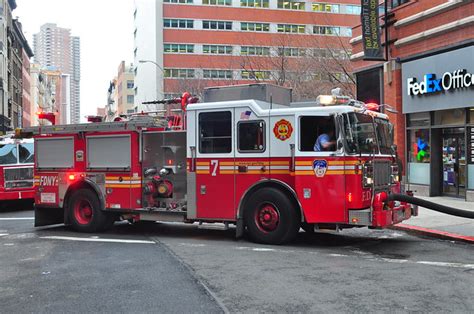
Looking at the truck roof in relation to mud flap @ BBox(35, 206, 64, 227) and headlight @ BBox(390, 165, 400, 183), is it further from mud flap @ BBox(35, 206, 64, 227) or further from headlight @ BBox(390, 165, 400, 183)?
mud flap @ BBox(35, 206, 64, 227)

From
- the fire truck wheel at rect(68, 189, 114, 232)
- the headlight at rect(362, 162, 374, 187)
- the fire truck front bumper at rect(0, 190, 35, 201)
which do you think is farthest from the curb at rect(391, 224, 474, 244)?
the fire truck front bumper at rect(0, 190, 35, 201)

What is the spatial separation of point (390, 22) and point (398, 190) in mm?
10748

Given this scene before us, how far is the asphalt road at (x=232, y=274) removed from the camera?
563 centimetres

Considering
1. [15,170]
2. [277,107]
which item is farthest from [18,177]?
[277,107]

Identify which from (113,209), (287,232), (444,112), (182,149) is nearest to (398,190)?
(287,232)

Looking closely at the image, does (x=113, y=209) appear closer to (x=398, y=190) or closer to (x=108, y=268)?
(x=108, y=268)

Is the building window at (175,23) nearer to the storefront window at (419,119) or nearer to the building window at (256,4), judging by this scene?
the building window at (256,4)

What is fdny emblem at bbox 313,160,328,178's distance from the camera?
851cm

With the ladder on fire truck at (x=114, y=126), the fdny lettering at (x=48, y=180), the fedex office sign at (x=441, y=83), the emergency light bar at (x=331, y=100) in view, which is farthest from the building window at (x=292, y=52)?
the emergency light bar at (x=331, y=100)

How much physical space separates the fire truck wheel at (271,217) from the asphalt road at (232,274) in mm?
235

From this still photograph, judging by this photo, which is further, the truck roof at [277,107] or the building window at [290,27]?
the building window at [290,27]

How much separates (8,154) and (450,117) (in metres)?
14.2

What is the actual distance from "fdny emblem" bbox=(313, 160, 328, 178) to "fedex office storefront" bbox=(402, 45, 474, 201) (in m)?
8.53

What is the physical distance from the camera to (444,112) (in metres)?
16.5
